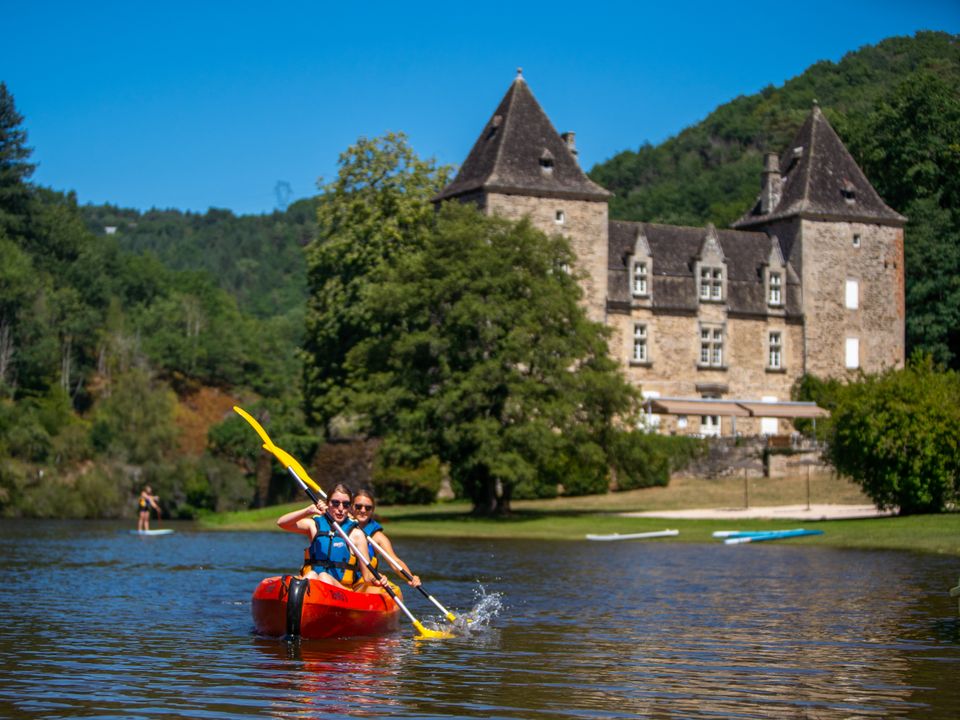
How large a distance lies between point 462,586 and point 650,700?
12698mm

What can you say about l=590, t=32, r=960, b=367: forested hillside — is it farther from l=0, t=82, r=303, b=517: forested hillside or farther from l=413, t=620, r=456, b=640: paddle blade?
l=413, t=620, r=456, b=640: paddle blade

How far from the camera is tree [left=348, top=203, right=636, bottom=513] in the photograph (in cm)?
4688

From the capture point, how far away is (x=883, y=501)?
133 feet

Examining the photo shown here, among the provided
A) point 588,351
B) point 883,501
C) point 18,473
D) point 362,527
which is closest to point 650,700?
point 362,527

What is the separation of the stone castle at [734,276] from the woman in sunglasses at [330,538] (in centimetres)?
4759

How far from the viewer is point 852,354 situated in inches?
2881

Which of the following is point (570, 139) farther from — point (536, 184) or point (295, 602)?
point (295, 602)

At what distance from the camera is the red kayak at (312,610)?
1775 centimetres

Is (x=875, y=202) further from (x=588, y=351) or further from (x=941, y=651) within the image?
(x=941, y=651)

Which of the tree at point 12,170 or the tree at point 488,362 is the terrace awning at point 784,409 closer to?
the tree at point 488,362

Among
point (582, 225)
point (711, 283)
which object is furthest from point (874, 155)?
point (582, 225)

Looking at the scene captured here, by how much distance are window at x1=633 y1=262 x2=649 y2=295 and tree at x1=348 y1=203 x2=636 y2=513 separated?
1933 cm

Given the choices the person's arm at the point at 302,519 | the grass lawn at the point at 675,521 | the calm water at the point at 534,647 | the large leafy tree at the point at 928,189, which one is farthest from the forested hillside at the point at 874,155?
the person's arm at the point at 302,519

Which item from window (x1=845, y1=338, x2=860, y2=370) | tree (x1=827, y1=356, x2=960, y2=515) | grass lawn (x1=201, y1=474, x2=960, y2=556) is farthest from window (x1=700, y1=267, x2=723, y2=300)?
tree (x1=827, y1=356, x2=960, y2=515)
